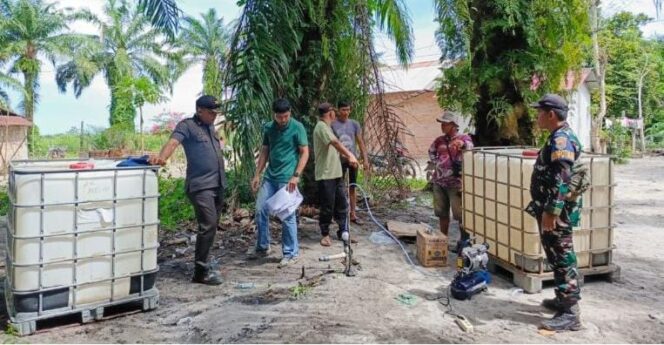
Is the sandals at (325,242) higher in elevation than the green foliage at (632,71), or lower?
lower

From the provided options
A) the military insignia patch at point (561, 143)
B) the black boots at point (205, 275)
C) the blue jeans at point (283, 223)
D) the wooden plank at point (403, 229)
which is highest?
the military insignia patch at point (561, 143)

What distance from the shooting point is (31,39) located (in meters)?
26.8

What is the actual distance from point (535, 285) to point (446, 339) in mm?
1304

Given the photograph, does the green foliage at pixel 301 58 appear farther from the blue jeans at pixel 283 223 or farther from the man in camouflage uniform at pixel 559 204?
the man in camouflage uniform at pixel 559 204

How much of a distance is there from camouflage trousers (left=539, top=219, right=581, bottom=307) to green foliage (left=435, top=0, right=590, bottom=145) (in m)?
3.58

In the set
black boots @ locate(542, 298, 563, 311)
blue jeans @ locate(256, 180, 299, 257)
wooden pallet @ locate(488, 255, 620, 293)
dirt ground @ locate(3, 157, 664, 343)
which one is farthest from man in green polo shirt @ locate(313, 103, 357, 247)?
black boots @ locate(542, 298, 563, 311)

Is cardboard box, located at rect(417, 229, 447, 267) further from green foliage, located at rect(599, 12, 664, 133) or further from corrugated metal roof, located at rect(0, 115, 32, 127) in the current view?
green foliage, located at rect(599, 12, 664, 133)

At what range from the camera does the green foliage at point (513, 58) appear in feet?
22.9

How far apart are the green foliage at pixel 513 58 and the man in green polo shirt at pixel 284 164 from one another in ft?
9.15

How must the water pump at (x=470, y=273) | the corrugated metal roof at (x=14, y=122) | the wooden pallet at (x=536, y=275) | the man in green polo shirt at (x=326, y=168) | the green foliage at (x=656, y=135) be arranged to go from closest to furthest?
1. the water pump at (x=470, y=273)
2. the wooden pallet at (x=536, y=275)
3. the man in green polo shirt at (x=326, y=168)
4. the corrugated metal roof at (x=14, y=122)
5. the green foliage at (x=656, y=135)

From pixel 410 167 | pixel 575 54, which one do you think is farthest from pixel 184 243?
pixel 575 54

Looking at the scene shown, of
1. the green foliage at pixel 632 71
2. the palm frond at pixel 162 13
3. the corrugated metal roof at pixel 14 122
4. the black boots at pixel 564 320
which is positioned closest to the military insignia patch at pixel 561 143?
the black boots at pixel 564 320

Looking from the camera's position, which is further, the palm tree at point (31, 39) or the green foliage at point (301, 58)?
the palm tree at point (31, 39)

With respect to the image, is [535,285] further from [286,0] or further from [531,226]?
[286,0]
